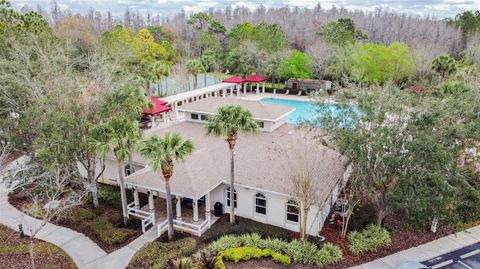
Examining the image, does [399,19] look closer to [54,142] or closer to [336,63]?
[336,63]

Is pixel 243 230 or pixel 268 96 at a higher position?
pixel 268 96

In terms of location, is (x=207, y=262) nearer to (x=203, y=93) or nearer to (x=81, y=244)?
(x=81, y=244)

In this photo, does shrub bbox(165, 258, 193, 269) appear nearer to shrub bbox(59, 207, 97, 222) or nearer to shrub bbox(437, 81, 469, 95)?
shrub bbox(59, 207, 97, 222)

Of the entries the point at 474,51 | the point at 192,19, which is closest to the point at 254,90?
the point at 474,51

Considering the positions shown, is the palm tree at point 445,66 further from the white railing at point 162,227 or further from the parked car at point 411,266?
the white railing at point 162,227

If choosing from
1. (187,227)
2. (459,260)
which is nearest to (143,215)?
(187,227)

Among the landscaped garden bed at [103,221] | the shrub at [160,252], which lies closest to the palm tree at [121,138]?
the landscaped garden bed at [103,221]

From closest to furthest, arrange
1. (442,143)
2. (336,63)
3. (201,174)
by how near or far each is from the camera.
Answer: (442,143)
(201,174)
(336,63)
